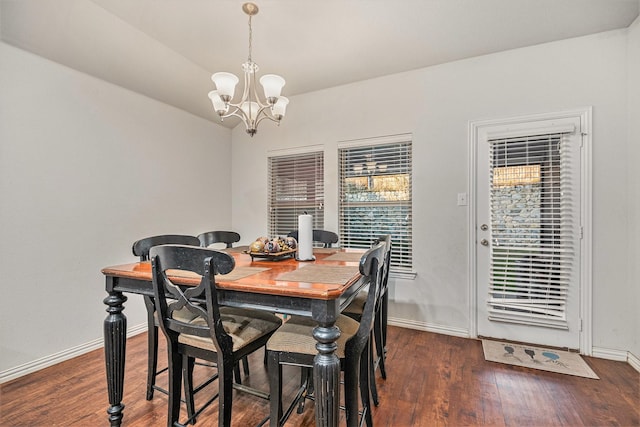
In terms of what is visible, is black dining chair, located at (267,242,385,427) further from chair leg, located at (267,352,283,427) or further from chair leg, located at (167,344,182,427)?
chair leg, located at (167,344,182,427)

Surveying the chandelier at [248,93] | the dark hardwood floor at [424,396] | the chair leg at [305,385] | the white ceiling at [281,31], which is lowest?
the dark hardwood floor at [424,396]

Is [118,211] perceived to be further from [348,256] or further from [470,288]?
[470,288]

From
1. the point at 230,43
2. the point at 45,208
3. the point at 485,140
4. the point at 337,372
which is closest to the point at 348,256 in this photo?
the point at 337,372

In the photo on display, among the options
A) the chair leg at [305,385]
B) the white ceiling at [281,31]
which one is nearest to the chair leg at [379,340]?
the chair leg at [305,385]

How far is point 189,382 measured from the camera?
1.52 metres

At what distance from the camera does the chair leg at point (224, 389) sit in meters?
1.28

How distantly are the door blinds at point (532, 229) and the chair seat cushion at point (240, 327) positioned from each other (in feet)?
6.88

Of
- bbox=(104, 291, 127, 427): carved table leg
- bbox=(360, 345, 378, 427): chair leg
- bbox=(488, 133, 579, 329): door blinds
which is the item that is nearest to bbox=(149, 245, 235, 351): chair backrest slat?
bbox=(104, 291, 127, 427): carved table leg

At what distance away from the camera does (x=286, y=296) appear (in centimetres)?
124

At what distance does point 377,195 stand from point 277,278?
2.02 metres

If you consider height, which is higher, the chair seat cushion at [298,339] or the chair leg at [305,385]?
the chair seat cushion at [298,339]

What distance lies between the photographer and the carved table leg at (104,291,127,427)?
5.09ft

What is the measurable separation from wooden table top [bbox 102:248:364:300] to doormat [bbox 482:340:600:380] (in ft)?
4.97

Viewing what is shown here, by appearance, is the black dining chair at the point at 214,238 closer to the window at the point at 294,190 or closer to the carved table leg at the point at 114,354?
the carved table leg at the point at 114,354
